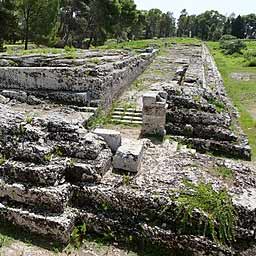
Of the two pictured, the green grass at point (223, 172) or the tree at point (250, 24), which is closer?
the green grass at point (223, 172)

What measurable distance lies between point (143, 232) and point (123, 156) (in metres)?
1.53

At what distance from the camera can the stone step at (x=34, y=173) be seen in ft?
19.9

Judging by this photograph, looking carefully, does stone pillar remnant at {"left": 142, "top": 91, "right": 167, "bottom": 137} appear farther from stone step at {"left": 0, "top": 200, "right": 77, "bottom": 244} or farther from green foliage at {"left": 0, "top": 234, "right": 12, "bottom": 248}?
green foliage at {"left": 0, "top": 234, "right": 12, "bottom": 248}

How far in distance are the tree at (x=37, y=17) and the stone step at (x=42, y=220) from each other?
2011 cm

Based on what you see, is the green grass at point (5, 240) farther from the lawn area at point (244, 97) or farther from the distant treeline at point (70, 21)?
the distant treeline at point (70, 21)

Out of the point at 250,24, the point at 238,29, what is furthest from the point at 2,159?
the point at 250,24

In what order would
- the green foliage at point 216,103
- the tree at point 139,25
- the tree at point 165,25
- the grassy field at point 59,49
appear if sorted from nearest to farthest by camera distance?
1. the green foliage at point 216,103
2. the grassy field at point 59,49
3. the tree at point 139,25
4. the tree at point 165,25

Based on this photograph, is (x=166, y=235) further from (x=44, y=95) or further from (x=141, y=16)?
(x=141, y=16)

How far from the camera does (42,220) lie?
574 cm

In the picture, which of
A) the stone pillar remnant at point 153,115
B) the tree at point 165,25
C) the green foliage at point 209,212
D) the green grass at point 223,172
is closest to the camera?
the green foliage at point 209,212

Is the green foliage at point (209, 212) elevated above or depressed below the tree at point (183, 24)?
below

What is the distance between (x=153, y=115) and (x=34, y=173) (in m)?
4.75

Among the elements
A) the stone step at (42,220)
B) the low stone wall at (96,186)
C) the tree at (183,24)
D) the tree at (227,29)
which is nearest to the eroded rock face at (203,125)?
the low stone wall at (96,186)

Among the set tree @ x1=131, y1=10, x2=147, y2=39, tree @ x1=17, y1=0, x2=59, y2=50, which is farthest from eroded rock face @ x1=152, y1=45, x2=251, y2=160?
tree @ x1=131, y1=10, x2=147, y2=39
